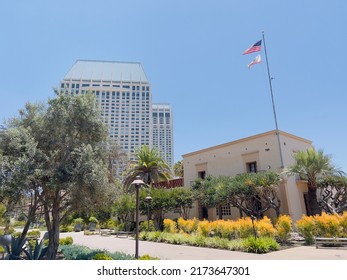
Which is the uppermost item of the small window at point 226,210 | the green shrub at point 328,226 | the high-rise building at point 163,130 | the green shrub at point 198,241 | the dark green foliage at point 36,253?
the high-rise building at point 163,130

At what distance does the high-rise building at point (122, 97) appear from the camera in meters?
85.4

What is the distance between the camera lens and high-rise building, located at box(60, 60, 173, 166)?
3376 inches

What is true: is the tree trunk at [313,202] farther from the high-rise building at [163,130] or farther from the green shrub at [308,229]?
the high-rise building at [163,130]

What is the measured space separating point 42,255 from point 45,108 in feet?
22.0

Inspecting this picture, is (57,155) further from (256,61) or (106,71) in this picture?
(106,71)

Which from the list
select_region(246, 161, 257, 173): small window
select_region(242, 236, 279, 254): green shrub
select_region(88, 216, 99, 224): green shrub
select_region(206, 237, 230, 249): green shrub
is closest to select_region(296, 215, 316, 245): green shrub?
select_region(242, 236, 279, 254): green shrub

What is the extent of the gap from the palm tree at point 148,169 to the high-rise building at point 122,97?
5230cm

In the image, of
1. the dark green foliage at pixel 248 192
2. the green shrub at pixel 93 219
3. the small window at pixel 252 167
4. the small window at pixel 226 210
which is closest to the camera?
the dark green foliage at pixel 248 192

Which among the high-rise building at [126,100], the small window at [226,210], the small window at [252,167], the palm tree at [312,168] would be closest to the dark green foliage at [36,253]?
the palm tree at [312,168]

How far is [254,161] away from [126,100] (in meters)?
72.6

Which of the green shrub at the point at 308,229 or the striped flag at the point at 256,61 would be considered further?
the striped flag at the point at 256,61

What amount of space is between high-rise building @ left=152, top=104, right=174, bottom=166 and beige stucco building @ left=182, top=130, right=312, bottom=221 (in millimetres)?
Result: 72785

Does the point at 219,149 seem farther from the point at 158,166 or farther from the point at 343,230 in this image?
the point at 343,230

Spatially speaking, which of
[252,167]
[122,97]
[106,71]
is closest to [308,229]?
[252,167]
